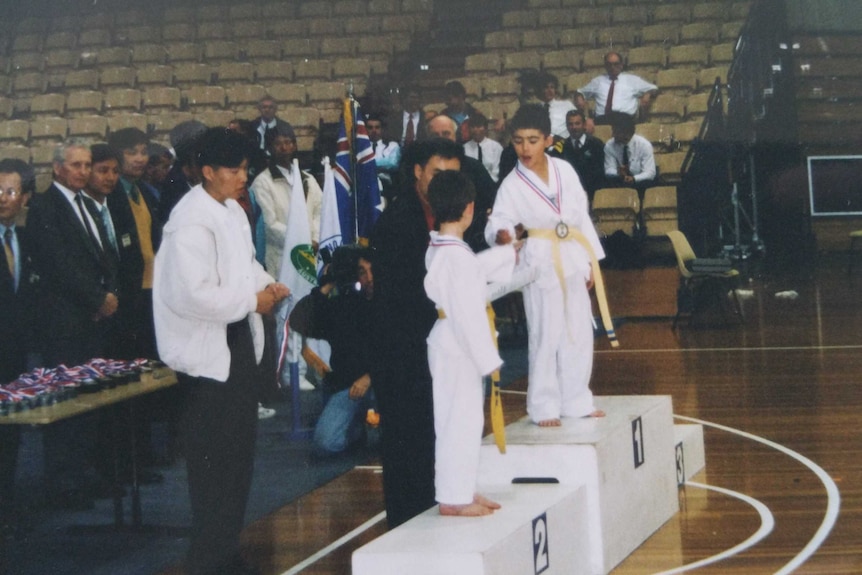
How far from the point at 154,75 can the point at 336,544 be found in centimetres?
663

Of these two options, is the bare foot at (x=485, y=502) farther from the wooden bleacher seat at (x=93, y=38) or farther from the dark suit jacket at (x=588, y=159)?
the wooden bleacher seat at (x=93, y=38)

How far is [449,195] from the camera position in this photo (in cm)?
342

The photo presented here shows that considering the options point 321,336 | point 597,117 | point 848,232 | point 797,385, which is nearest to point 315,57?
point 597,117

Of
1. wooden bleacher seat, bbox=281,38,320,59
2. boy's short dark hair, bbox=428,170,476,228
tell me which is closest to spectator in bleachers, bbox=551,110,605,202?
wooden bleacher seat, bbox=281,38,320,59

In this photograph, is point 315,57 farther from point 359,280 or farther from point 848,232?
point 359,280

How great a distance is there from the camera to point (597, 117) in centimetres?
1095

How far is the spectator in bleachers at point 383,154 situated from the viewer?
301 inches

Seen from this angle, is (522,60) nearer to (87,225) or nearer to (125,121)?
(125,121)

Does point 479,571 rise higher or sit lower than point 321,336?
lower

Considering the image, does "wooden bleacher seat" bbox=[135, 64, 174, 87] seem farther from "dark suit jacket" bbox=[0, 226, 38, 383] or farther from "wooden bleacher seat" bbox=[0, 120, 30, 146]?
"dark suit jacket" bbox=[0, 226, 38, 383]

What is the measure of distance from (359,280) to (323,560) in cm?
93

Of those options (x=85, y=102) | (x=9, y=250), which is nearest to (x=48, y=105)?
(x=85, y=102)

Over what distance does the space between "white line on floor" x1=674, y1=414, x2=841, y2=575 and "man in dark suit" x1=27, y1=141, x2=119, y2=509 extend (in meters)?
2.53

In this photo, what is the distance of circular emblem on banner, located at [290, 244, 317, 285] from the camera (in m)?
6.23
